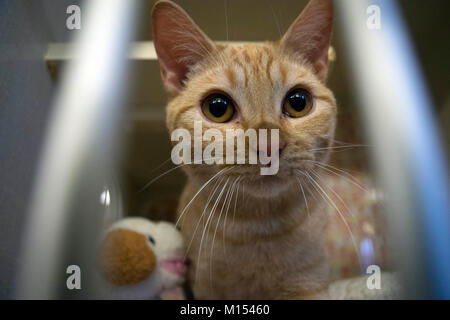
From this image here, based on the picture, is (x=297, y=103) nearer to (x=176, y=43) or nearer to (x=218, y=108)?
(x=218, y=108)

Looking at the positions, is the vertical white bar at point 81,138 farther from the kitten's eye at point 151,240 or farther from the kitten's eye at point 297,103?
the kitten's eye at point 297,103

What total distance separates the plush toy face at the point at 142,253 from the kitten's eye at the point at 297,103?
52 centimetres

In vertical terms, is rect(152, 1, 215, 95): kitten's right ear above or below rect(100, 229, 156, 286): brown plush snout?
above

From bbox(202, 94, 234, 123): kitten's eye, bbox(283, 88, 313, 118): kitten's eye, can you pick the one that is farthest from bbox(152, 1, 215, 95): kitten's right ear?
bbox(283, 88, 313, 118): kitten's eye

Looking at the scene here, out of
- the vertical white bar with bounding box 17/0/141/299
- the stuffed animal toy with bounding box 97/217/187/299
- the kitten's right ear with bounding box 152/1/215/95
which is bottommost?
the stuffed animal toy with bounding box 97/217/187/299

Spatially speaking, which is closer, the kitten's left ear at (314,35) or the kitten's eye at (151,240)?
the kitten's left ear at (314,35)

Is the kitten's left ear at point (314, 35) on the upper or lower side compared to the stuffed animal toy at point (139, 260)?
upper

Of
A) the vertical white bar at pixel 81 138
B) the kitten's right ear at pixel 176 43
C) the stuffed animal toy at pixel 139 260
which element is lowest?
the stuffed animal toy at pixel 139 260

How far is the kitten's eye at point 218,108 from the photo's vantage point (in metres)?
0.92

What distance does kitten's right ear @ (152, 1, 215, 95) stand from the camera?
916mm

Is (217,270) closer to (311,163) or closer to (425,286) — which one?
(311,163)

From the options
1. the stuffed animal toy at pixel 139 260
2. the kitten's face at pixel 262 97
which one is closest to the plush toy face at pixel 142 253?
the stuffed animal toy at pixel 139 260

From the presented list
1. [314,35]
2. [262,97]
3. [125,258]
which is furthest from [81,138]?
[314,35]

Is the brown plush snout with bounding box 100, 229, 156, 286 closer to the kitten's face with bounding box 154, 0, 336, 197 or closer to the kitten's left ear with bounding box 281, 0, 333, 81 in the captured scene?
the kitten's face with bounding box 154, 0, 336, 197
